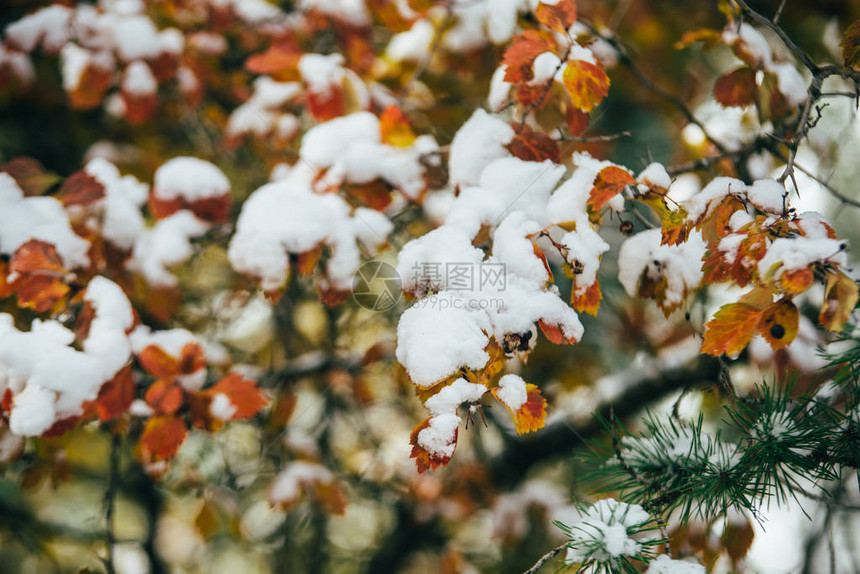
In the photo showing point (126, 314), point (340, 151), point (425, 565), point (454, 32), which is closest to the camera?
point (126, 314)

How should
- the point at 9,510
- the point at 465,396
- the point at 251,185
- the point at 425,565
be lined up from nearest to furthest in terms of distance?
the point at 465,396 → the point at 9,510 → the point at 251,185 → the point at 425,565

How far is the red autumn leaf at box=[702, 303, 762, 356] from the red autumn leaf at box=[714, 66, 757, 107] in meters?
Result: 0.59

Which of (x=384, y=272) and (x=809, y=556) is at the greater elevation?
(x=384, y=272)

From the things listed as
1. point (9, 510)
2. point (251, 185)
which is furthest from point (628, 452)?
point (9, 510)

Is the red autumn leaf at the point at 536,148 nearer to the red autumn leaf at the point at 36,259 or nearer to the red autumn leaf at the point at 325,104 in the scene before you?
the red autumn leaf at the point at 325,104

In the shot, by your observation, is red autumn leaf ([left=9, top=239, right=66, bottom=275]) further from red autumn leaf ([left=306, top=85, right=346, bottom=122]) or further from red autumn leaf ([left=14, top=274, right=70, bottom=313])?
red autumn leaf ([left=306, top=85, right=346, bottom=122])

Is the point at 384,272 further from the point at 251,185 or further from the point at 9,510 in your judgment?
the point at 9,510

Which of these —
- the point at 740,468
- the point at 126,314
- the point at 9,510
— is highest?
the point at 740,468

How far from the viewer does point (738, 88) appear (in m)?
1.05

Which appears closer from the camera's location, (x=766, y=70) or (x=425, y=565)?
(x=766, y=70)

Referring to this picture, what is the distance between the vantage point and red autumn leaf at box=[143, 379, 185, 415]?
1001mm

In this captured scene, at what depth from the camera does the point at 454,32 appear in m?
1.43

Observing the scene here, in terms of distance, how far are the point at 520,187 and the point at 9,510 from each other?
7.48ft

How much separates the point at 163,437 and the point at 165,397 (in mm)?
78
